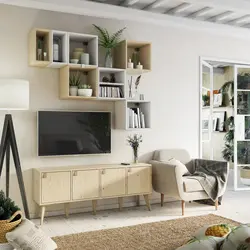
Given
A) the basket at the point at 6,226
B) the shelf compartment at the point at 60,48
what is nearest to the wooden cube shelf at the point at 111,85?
the shelf compartment at the point at 60,48

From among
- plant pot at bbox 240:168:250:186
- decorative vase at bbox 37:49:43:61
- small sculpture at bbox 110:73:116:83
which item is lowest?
plant pot at bbox 240:168:250:186

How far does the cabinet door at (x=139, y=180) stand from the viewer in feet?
16.8

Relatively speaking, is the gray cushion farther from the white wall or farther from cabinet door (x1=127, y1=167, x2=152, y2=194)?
cabinet door (x1=127, y1=167, x2=152, y2=194)

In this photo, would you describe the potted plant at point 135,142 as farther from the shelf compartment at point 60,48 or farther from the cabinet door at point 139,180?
the shelf compartment at point 60,48


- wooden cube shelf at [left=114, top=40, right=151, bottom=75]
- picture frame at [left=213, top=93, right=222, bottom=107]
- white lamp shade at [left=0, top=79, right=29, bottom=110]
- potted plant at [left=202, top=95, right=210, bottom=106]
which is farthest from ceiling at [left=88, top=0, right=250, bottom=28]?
picture frame at [left=213, top=93, right=222, bottom=107]

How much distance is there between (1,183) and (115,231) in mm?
1523

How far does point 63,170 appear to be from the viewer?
4.71 m

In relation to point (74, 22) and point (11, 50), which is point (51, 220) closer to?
point (11, 50)

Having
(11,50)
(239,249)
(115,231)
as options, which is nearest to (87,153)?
(115,231)

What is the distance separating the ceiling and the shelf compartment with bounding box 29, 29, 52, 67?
2.81 feet

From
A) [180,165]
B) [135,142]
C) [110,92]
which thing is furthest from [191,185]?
[110,92]

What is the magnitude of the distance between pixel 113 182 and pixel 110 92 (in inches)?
45.5

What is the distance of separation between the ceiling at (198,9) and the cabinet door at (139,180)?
2.19 metres

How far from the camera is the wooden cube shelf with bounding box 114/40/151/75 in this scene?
5.28 meters
